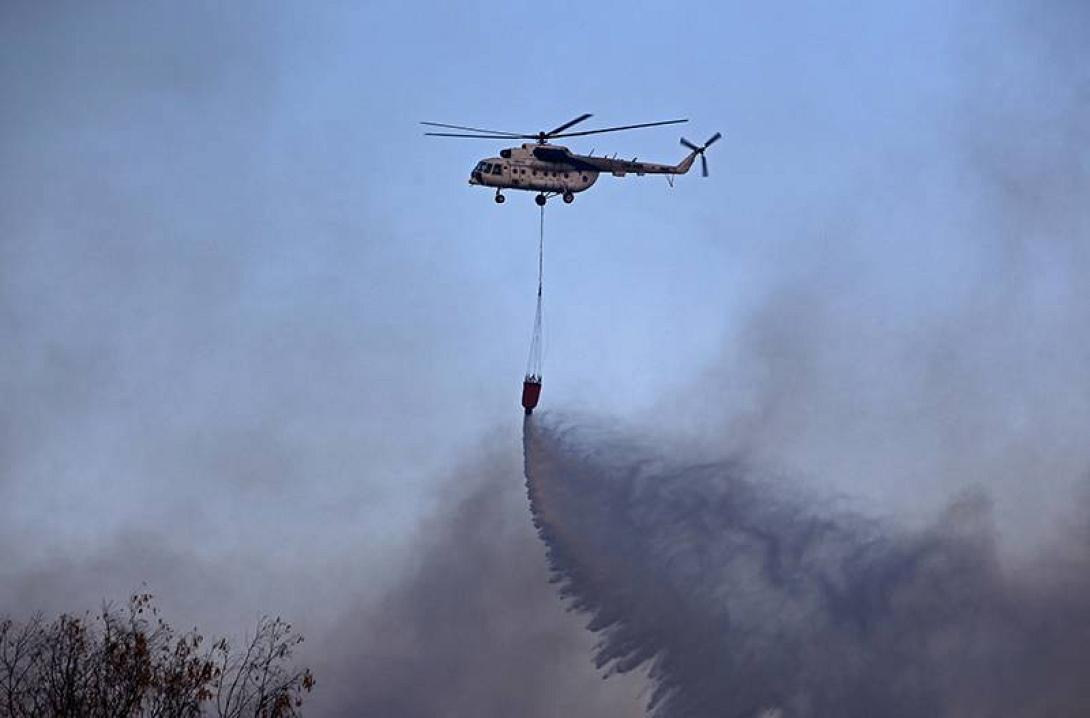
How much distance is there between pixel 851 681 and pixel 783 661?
271cm

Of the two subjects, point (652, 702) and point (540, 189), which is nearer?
point (652, 702)

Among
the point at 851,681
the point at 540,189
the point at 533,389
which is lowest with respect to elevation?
the point at 851,681

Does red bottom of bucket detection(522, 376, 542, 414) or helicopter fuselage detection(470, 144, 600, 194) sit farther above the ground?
helicopter fuselage detection(470, 144, 600, 194)

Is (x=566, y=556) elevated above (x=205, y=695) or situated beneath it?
elevated above

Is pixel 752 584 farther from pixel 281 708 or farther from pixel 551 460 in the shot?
pixel 281 708

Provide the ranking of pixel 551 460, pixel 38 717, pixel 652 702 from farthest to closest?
pixel 551 460
pixel 652 702
pixel 38 717

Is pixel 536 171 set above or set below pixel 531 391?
above

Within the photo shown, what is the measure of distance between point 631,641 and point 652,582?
8.94 feet

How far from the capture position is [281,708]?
73.8 m

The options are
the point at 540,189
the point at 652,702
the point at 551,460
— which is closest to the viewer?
the point at 652,702

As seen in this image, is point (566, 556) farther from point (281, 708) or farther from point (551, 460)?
point (281, 708)

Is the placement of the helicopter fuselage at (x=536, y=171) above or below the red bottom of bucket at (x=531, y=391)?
above

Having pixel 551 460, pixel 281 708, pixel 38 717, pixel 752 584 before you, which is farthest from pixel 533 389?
pixel 38 717

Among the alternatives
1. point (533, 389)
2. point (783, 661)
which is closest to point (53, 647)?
point (533, 389)
